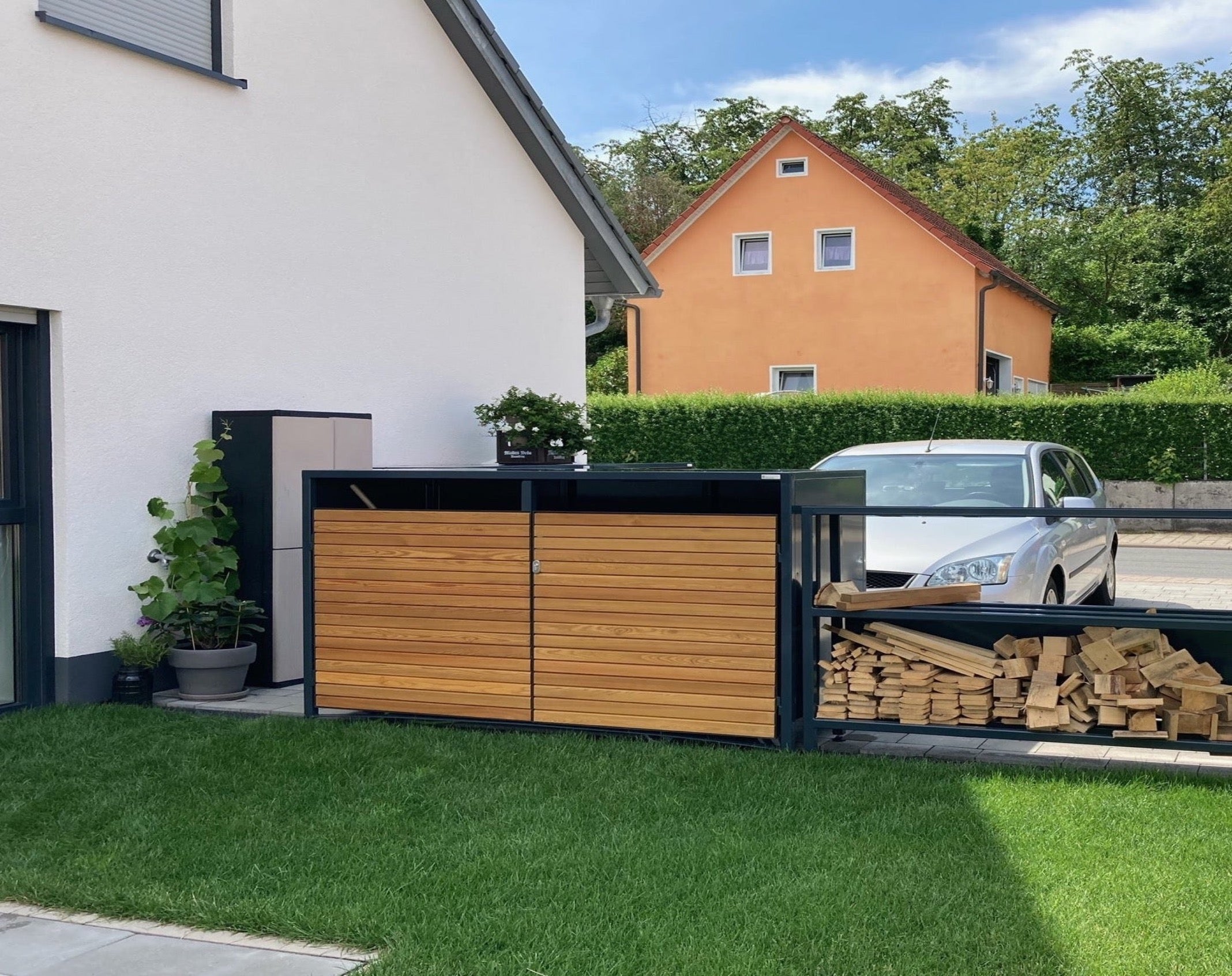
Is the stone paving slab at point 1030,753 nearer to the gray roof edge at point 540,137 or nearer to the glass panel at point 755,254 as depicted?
the gray roof edge at point 540,137

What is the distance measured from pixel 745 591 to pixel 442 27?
6.97m

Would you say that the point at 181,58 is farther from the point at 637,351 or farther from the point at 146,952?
the point at 637,351

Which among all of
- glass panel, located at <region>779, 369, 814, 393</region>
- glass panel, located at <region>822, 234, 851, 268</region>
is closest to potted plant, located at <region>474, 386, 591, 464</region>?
glass panel, located at <region>779, 369, 814, 393</region>

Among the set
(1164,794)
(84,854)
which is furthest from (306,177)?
(1164,794)

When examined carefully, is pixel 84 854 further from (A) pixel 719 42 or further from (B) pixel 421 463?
(A) pixel 719 42

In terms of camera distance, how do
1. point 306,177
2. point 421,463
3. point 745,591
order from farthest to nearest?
1. point 421,463
2. point 306,177
3. point 745,591

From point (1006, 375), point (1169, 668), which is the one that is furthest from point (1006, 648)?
point (1006, 375)

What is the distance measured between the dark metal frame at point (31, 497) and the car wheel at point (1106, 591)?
7.75 meters

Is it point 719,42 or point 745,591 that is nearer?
point 745,591

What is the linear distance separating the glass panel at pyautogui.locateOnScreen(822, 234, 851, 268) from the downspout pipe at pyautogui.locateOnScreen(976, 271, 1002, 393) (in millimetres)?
2808

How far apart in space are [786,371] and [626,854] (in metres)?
24.2

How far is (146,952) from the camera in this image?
161 inches

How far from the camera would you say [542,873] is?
4.69 m

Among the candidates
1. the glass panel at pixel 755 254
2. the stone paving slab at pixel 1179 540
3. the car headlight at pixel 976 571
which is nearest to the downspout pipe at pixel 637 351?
the glass panel at pixel 755 254
